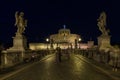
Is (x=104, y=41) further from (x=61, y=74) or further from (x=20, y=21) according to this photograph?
(x=61, y=74)

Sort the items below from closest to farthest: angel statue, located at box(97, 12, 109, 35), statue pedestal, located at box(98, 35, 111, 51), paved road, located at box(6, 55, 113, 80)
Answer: paved road, located at box(6, 55, 113, 80) < statue pedestal, located at box(98, 35, 111, 51) < angel statue, located at box(97, 12, 109, 35)

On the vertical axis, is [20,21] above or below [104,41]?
above

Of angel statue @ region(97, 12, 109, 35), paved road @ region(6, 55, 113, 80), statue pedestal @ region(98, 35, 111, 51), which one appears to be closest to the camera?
paved road @ region(6, 55, 113, 80)

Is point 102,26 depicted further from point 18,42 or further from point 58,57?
point 18,42

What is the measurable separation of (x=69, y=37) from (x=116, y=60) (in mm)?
109855

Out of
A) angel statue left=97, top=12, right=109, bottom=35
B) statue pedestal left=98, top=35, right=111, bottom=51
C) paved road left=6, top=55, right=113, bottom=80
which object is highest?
angel statue left=97, top=12, right=109, bottom=35

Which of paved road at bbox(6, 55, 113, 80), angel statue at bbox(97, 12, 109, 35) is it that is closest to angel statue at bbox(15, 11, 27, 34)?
angel statue at bbox(97, 12, 109, 35)

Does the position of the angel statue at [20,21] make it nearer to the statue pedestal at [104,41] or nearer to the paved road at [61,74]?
A: the statue pedestal at [104,41]

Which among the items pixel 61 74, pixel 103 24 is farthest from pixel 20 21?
pixel 61 74

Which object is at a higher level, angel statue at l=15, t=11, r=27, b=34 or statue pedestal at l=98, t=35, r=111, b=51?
angel statue at l=15, t=11, r=27, b=34

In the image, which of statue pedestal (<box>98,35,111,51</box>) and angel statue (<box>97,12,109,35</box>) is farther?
angel statue (<box>97,12,109,35</box>)

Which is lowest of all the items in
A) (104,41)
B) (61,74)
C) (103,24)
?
(61,74)

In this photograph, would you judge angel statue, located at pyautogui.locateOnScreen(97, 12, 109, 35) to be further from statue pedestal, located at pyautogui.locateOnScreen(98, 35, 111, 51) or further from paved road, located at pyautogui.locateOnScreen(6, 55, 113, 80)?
paved road, located at pyautogui.locateOnScreen(6, 55, 113, 80)

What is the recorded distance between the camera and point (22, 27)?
120 feet
